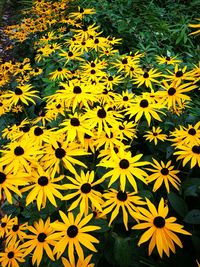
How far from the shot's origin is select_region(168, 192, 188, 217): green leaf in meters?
1.37

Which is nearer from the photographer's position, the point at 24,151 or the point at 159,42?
the point at 24,151

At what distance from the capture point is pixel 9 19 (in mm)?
6660

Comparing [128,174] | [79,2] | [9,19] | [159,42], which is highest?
[128,174]

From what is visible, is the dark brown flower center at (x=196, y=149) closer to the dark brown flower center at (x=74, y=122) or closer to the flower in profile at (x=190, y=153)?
the flower in profile at (x=190, y=153)

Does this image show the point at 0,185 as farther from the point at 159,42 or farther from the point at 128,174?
the point at 159,42

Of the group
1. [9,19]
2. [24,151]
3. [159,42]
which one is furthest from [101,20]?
[9,19]

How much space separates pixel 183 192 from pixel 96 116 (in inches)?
22.8

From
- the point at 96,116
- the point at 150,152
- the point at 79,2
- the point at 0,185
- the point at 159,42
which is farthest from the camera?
the point at 79,2

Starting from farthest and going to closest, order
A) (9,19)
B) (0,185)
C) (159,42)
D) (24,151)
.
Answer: (9,19)
(159,42)
(24,151)
(0,185)

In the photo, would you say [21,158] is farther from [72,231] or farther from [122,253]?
[122,253]

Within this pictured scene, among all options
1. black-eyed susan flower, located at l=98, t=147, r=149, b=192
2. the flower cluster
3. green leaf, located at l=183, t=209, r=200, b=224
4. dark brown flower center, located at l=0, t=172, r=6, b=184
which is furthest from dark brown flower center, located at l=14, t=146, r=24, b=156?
green leaf, located at l=183, t=209, r=200, b=224

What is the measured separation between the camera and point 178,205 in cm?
138

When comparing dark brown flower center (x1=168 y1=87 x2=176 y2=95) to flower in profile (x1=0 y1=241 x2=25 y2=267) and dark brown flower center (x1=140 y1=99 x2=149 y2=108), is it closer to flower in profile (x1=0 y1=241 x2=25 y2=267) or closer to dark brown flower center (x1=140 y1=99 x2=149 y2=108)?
dark brown flower center (x1=140 y1=99 x2=149 y2=108)

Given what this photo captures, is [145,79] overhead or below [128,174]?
below
